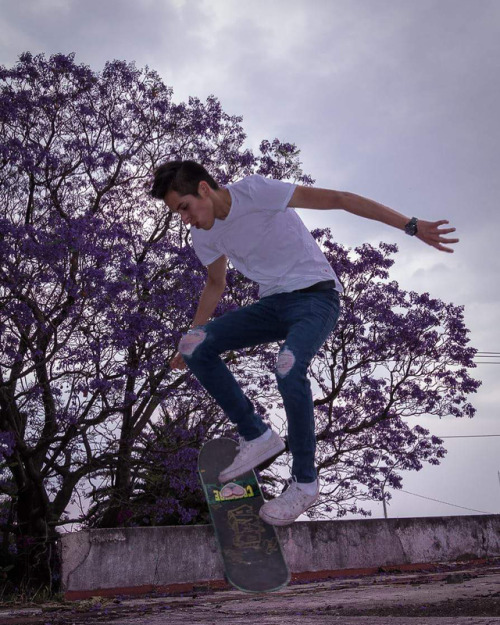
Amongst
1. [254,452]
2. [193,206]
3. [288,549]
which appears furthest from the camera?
[288,549]

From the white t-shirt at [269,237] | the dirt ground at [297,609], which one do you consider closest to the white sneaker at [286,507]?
the dirt ground at [297,609]

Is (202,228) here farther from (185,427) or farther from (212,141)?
(212,141)

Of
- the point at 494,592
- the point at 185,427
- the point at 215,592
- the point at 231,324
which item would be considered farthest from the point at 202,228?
the point at 185,427

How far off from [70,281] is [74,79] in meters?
4.94

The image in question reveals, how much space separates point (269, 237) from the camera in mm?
3523

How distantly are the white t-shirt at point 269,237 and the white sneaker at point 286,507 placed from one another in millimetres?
1034

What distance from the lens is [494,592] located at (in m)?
5.03

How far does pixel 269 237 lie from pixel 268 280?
9.2 inches

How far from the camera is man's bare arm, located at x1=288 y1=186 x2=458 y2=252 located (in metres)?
3.27

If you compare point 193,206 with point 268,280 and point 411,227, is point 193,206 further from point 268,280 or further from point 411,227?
point 411,227

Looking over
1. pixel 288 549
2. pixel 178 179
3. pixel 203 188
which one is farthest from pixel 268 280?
pixel 288 549

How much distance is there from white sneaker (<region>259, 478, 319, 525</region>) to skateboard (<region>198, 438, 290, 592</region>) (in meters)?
0.41

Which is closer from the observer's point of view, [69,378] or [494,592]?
[494,592]

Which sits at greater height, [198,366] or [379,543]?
[198,366]
